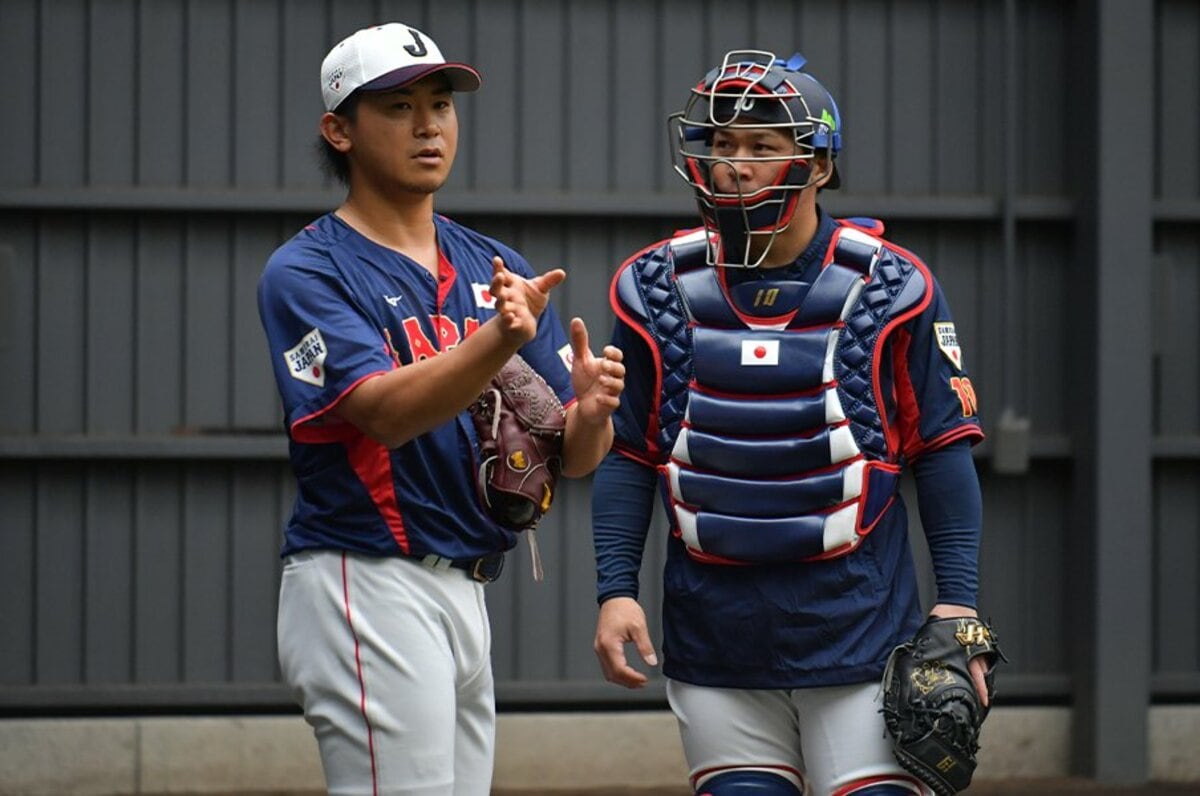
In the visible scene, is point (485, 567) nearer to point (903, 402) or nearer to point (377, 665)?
point (377, 665)

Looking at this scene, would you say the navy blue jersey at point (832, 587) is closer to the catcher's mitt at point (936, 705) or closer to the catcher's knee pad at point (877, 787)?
the catcher's mitt at point (936, 705)

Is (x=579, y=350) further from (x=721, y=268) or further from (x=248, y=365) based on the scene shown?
(x=248, y=365)

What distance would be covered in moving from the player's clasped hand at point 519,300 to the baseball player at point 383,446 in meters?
0.01

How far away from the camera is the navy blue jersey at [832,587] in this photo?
3785 mm

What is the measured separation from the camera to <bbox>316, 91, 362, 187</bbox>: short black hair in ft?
12.4

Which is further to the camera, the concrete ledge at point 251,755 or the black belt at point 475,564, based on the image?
the concrete ledge at point 251,755

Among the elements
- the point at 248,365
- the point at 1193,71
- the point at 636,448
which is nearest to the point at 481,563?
the point at 636,448

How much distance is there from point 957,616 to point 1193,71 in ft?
13.7

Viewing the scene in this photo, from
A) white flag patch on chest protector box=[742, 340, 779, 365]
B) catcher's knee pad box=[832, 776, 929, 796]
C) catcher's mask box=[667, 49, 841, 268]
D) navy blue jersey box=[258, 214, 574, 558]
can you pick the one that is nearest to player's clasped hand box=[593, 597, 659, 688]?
navy blue jersey box=[258, 214, 574, 558]

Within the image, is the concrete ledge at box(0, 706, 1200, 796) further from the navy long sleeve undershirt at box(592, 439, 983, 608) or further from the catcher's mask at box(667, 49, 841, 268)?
the catcher's mask at box(667, 49, 841, 268)

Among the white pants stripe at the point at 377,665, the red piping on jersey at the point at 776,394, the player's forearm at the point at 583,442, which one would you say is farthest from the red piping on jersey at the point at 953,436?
the white pants stripe at the point at 377,665

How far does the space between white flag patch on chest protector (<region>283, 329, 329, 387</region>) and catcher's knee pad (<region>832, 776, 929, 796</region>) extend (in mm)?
1232

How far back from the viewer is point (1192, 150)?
7410 mm

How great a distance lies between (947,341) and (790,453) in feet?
1.29
